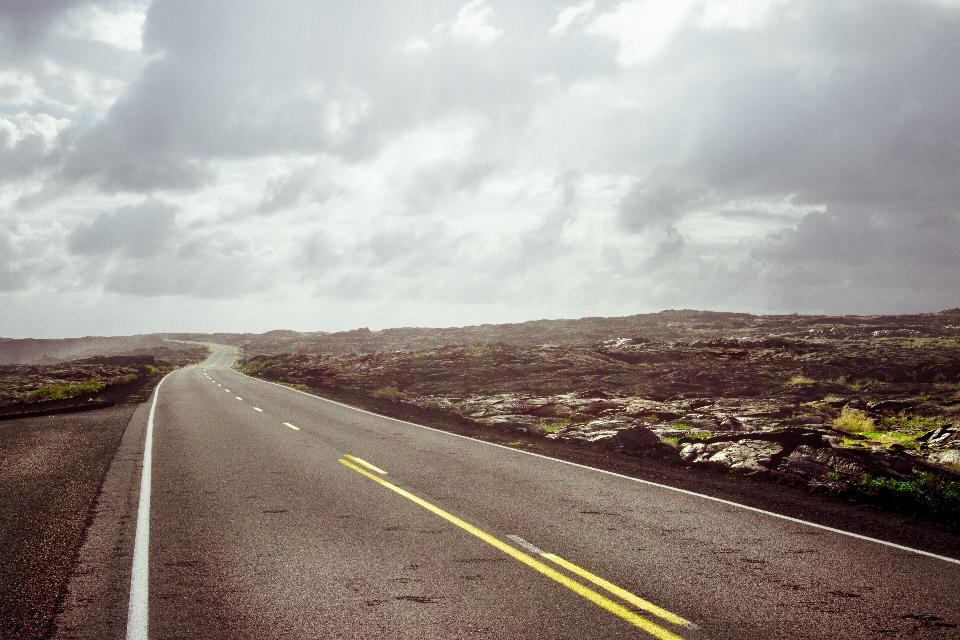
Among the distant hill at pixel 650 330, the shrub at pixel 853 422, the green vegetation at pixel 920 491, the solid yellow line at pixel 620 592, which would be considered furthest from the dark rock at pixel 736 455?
the distant hill at pixel 650 330

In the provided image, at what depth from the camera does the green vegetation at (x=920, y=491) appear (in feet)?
31.6

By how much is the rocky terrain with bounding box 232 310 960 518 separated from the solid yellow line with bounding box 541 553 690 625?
685 cm

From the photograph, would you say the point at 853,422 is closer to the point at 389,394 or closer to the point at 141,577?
the point at 141,577

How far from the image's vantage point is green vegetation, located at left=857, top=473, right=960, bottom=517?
9625 millimetres

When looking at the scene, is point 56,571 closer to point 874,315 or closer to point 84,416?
point 84,416

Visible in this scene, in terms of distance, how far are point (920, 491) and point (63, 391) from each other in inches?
1345

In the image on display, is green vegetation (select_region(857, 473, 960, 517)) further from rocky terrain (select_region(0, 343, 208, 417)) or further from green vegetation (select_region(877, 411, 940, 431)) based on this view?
rocky terrain (select_region(0, 343, 208, 417))

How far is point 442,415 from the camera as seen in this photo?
2269 centimetres

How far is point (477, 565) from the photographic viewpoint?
6180mm

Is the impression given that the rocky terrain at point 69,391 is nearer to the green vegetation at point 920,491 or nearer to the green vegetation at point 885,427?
the green vegetation at point 920,491

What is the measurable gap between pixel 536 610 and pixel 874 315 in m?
97.6

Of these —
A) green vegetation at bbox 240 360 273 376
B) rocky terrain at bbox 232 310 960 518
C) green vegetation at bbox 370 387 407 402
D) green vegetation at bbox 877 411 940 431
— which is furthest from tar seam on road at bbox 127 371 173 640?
green vegetation at bbox 240 360 273 376

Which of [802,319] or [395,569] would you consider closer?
[395,569]

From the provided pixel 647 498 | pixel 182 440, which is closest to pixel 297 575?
pixel 647 498
